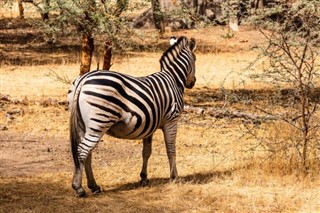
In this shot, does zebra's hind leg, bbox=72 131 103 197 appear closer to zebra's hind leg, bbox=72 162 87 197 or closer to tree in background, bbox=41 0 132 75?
zebra's hind leg, bbox=72 162 87 197

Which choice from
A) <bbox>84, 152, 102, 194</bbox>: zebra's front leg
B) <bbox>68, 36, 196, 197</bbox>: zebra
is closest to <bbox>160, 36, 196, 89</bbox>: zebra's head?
<bbox>68, 36, 196, 197</bbox>: zebra

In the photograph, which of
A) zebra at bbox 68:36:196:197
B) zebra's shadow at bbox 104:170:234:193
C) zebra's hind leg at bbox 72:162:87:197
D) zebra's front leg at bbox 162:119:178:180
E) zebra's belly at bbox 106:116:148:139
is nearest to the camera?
zebra at bbox 68:36:196:197

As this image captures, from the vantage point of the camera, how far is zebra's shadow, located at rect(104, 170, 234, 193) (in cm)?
923

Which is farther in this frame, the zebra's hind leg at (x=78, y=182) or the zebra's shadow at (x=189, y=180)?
the zebra's shadow at (x=189, y=180)

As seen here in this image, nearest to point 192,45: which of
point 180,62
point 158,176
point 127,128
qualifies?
point 180,62

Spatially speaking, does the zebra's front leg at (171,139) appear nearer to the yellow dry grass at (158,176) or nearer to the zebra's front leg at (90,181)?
the yellow dry grass at (158,176)

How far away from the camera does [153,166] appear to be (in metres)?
10.8

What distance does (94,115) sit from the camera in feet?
26.7

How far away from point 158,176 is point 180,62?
5.89ft

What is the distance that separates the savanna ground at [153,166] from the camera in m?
8.25

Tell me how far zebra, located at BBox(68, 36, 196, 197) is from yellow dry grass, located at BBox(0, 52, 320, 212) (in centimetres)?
48

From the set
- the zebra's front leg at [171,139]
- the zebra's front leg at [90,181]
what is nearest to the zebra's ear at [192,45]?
the zebra's front leg at [171,139]

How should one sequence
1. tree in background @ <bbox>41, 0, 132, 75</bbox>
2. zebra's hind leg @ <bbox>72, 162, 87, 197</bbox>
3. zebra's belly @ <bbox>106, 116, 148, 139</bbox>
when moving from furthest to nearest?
tree in background @ <bbox>41, 0, 132, 75</bbox> < zebra's belly @ <bbox>106, 116, 148, 139</bbox> < zebra's hind leg @ <bbox>72, 162, 87, 197</bbox>

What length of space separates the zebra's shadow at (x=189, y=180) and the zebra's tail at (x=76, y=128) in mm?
877
